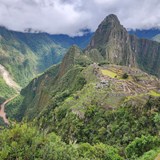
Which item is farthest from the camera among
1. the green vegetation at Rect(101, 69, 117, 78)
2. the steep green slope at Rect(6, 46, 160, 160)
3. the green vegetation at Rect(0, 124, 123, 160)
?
the green vegetation at Rect(101, 69, 117, 78)

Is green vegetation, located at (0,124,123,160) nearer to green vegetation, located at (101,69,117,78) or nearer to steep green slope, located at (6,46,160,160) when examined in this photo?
steep green slope, located at (6,46,160,160)

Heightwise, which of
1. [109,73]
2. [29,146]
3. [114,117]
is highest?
[109,73]

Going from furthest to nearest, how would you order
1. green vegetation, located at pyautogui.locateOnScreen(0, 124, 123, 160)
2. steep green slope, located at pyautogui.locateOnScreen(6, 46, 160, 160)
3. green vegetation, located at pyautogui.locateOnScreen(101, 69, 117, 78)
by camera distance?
green vegetation, located at pyautogui.locateOnScreen(101, 69, 117, 78) < steep green slope, located at pyautogui.locateOnScreen(6, 46, 160, 160) < green vegetation, located at pyautogui.locateOnScreen(0, 124, 123, 160)

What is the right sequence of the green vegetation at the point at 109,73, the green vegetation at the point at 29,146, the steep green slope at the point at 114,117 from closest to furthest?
the green vegetation at the point at 29,146 < the steep green slope at the point at 114,117 < the green vegetation at the point at 109,73

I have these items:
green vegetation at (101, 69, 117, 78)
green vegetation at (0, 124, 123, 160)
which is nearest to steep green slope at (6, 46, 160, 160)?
green vegetation at (101, 69, 117, 78)

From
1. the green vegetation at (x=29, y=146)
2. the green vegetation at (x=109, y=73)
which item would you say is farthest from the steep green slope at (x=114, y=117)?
the green vegetation at (x=29, y=146)

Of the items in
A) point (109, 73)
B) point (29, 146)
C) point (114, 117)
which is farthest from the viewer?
point (109, 73)

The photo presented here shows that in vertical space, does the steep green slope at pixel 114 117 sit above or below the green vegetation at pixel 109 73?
below

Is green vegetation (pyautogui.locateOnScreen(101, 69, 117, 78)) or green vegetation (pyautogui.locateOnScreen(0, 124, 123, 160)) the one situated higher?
green vegetation (pyautogui.locateOnScreen(101, 69, 117, 78))

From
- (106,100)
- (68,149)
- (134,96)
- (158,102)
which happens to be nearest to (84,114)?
(106,100)

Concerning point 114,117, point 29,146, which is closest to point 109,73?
point 114,117

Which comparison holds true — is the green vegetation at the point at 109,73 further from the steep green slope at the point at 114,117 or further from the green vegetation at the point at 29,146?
the green vegetation at the point at 29,146

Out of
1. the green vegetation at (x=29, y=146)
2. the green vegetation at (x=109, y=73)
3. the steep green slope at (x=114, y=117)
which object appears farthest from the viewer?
the green vegetation at (x=109, y=73)

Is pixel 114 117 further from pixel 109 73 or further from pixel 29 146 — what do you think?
pixel 109 73
